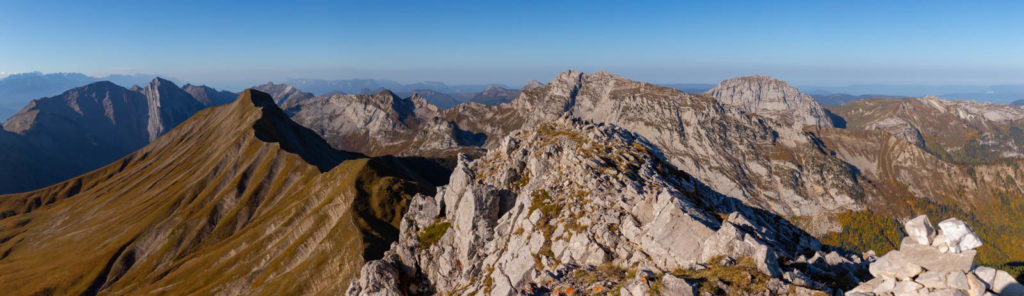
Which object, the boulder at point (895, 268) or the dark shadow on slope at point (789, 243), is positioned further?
the dark shadow on slope at point (789, 243)

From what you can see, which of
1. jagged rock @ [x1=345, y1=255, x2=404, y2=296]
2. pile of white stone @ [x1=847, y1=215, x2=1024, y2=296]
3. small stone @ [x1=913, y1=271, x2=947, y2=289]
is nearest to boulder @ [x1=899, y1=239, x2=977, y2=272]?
pile of white stone @ [x1=847, y1=215, x2=1024, y2=296]

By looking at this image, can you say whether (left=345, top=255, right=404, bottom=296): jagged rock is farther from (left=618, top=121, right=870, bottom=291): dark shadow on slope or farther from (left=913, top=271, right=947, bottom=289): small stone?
(left=913, top=271, right=947, bottom=289): small stone

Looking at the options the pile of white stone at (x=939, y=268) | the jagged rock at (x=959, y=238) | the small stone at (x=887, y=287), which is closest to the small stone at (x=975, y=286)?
the pile of white stone at (x=939, y=268)

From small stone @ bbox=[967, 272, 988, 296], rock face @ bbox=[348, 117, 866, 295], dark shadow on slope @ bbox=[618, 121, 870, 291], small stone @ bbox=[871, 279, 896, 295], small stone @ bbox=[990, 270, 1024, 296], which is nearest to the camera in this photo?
small stone @ bbox=[990, 270, 1024, 296]

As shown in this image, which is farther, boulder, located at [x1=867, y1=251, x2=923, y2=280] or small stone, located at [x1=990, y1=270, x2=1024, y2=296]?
boulder, located at [x1=867, y1=251, x2=923, y2=280]

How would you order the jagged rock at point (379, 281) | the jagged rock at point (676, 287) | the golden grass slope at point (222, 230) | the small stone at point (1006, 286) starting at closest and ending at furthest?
the small stone at point (1006, 286)
the jagged rock at point (676, 287)
the jagged rock at point (379, 281)
the golden grass slope at point (222, 230)

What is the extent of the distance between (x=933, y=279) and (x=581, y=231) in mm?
20257

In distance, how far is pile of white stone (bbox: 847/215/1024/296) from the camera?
1605 cm

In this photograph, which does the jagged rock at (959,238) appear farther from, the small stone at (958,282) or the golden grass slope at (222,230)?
the golden grass slope at (222,230)

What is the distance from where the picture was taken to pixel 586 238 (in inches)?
1244

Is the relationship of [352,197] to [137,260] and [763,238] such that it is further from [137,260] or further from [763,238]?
[763,238]

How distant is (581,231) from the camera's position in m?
33.1

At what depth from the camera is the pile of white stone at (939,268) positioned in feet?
52.6

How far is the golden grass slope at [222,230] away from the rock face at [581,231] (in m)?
60.1
